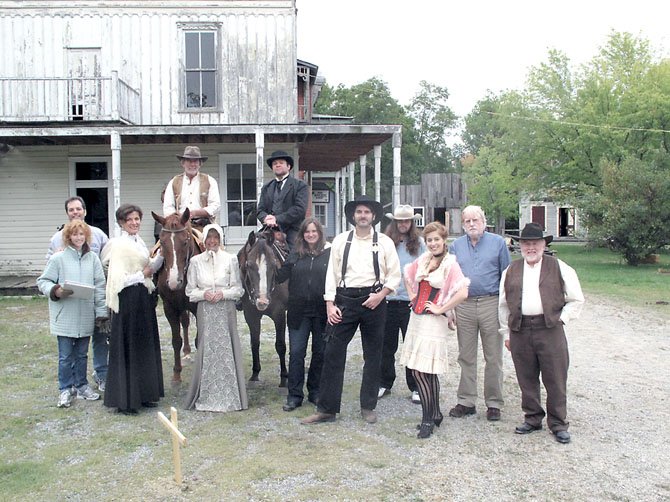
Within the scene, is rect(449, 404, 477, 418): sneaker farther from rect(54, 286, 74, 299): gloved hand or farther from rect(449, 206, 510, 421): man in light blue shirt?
rect(54, 286, 74, 299): gloved hand

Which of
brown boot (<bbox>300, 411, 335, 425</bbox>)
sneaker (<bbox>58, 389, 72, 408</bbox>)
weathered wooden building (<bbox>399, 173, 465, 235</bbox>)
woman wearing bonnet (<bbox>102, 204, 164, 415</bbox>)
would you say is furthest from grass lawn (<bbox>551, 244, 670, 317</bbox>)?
weathered wooden building (<bbox>399, 173, 465, 235</bbox>)

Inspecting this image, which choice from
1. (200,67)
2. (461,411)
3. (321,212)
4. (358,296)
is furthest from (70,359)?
(321,212)

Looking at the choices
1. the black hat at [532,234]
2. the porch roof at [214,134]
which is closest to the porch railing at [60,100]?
the porch roof at [214,134]

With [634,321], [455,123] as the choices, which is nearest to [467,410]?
[634,321]

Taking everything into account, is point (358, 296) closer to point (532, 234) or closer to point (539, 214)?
point (532, 234)

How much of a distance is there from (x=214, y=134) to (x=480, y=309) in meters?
9.79

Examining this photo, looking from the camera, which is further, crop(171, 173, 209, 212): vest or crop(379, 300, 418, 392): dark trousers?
crop(171, 173, 209, 212): vest

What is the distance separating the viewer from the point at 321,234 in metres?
5.78

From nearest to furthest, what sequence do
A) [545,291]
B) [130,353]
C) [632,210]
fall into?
[545,291] < [130,353] < [632,210]

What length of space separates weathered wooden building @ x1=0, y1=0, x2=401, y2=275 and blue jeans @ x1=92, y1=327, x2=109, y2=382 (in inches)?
370

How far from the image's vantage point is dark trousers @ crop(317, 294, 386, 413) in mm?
5371

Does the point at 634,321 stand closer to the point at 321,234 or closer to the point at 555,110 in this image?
the point at 321,234

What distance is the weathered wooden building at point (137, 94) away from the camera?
15352mm

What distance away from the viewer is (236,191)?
1605cm
